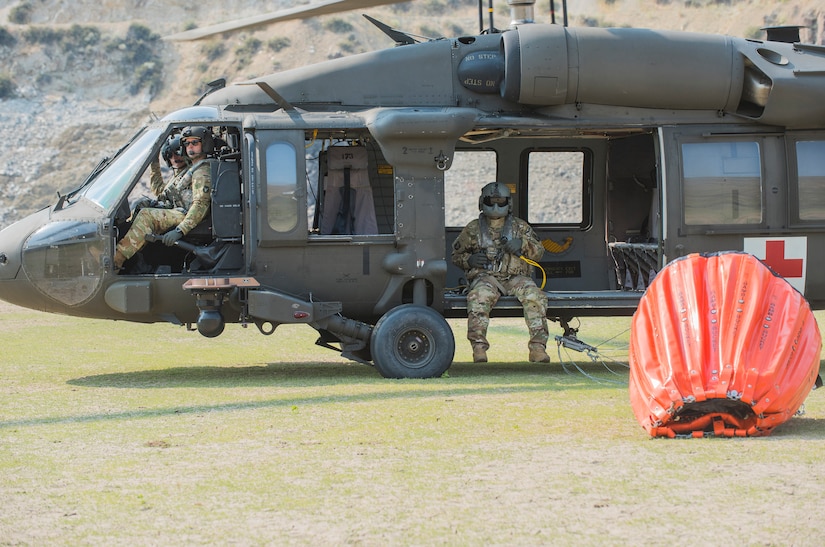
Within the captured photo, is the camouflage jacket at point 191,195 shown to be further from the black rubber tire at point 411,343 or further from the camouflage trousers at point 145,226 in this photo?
the black rubber tire at point 411,343

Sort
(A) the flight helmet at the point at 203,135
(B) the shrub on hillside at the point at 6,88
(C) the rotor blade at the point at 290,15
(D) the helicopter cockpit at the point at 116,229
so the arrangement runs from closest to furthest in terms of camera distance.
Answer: (C) the rotor blade at the point at 290,15, (D) the helicopter cockpit at the point at 116,229, (A) the flight helmet at the point at 203,135, (B) the shrub on hillside at the point at 6,88

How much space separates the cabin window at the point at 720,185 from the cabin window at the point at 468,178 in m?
2.31

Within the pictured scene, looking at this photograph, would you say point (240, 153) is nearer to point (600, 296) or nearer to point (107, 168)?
point (107, 168)

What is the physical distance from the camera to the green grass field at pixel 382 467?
500 centimetres

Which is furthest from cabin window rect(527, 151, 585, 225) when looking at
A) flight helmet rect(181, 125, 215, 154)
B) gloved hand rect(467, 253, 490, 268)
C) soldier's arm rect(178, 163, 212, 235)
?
soldier's arm rect(178, 163, 212, 235)

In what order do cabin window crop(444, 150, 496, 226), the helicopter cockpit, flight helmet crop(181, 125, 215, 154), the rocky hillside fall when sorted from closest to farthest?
1. the helicopter cockpit
2. flight helmet crop(181, 125, 215, 154)
3. cabin window crop(444, 150, 496, 226)
4. the rocky hillside

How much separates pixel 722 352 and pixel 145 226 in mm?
5648

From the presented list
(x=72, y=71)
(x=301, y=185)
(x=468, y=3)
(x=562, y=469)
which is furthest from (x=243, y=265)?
(x=468, y=3)

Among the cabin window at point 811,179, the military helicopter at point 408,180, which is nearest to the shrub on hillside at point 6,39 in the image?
the military helicopter at point 408,180

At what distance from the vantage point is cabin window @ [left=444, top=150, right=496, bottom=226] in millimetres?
12922

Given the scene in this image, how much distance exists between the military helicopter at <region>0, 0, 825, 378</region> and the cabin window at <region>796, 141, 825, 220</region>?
0.06 feet

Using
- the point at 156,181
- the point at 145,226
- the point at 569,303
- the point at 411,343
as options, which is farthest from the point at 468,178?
the point at 145,226

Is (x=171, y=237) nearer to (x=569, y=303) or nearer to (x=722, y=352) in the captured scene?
(x=569, y=303)

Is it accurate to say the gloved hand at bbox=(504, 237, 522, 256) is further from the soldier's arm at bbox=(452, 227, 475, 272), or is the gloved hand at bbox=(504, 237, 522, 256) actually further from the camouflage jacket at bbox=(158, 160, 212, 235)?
the camouflage jacket at bbox=(158, 160, 212, 235)
